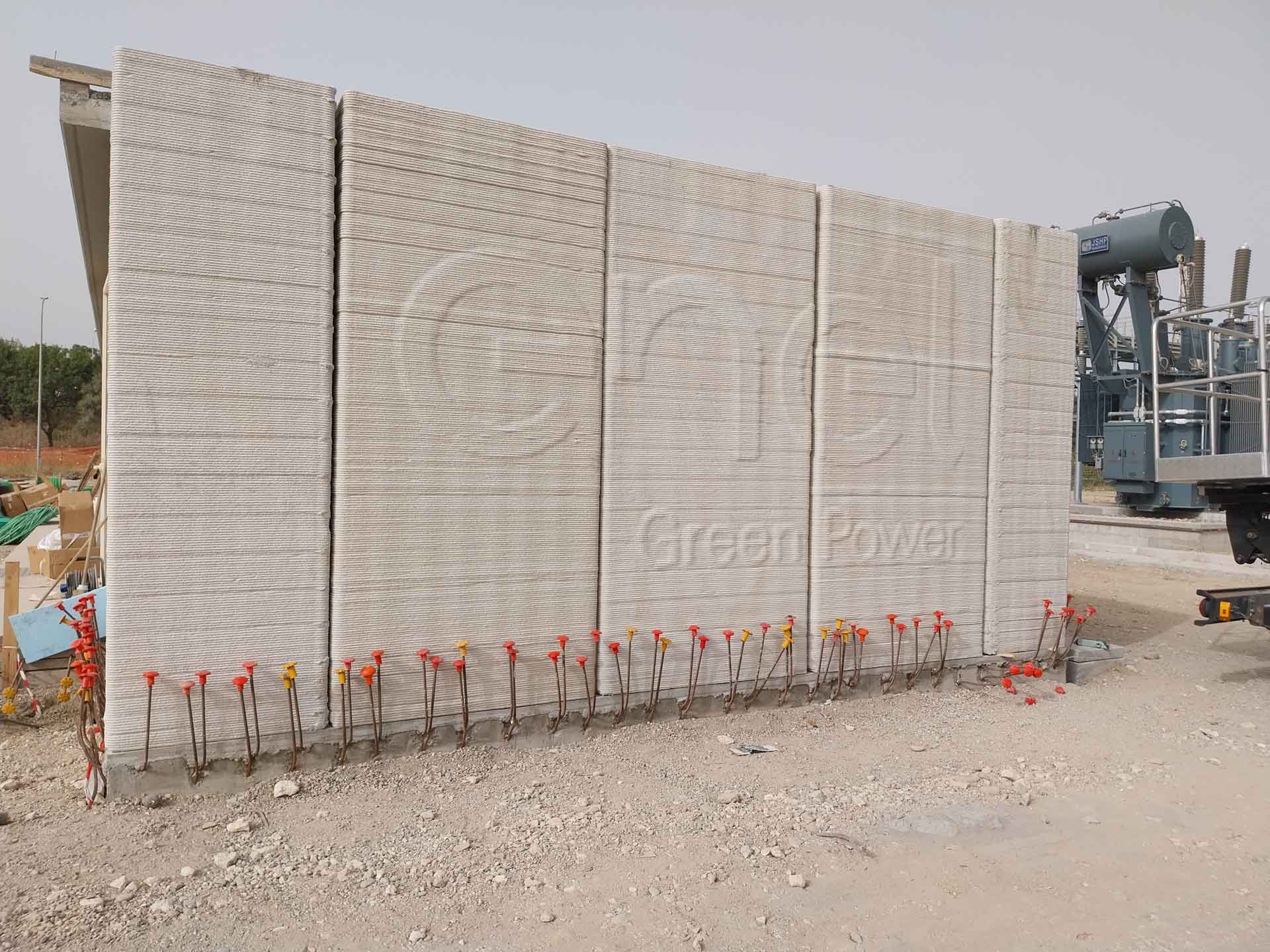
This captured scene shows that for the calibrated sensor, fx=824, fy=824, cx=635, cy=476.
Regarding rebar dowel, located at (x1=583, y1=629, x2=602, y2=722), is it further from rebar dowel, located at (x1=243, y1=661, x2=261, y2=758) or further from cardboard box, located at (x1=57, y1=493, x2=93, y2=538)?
cardboard box, located at (x1=57, y1=493, x2=93, y2=538)

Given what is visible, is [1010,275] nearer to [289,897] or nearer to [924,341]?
[924,341]

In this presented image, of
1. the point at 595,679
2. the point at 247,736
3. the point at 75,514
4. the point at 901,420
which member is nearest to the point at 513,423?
the point at 595,679

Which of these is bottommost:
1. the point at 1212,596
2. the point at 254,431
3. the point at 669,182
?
the point at 1212,596

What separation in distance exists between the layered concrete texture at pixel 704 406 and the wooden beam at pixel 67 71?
2.67m

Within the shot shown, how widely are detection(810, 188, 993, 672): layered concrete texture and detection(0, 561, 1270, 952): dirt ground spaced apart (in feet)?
2.94

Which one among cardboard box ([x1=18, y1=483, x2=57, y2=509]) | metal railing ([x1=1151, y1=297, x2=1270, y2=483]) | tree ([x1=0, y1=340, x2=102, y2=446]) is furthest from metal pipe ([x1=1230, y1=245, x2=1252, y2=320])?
tree ([x1=0, y1=340, x2=102, y2=446])

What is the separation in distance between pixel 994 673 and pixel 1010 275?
2941 millimetres

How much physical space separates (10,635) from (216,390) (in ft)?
9.00

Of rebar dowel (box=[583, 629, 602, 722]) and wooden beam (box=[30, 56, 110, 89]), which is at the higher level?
wooden beam (box=[30, 56, 110, 89])

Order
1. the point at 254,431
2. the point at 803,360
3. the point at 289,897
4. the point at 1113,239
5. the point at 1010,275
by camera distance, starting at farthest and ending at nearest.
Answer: the point at 1113,239 < the point at 1010,275 < the point at 803,360 < the point at 254,431 < the point at 289,897

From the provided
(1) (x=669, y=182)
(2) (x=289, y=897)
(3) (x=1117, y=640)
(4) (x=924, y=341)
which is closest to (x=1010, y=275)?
(4) (x=924, y=341)

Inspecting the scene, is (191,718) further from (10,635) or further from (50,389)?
(50,389)

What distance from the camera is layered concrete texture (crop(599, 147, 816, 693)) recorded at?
15.7 ft

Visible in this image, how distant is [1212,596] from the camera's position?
622cm
